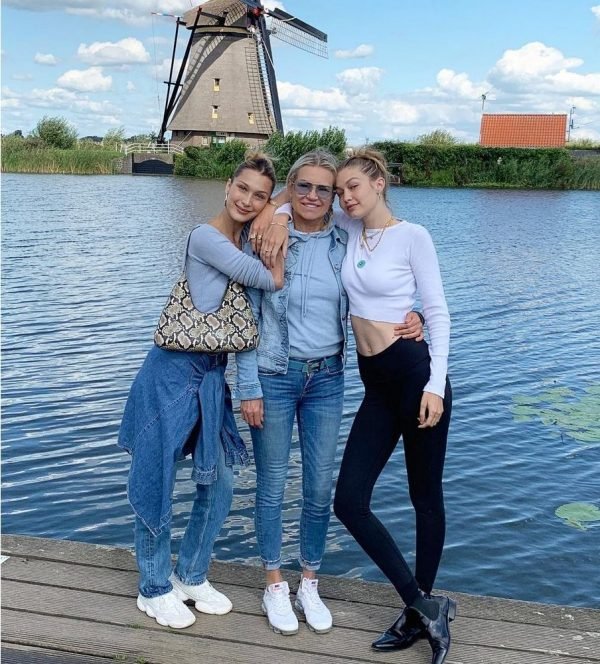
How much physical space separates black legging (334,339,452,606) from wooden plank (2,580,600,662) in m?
0.22

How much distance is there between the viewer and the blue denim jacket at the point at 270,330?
2.89 meters

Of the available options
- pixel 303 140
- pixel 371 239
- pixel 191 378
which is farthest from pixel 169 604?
pixel 303 140

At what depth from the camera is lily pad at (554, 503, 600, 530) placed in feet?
18.6

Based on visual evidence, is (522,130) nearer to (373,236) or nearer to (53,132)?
(53,132)

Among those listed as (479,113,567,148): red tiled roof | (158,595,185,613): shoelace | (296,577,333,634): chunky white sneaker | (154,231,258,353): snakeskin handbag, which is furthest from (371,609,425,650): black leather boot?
(479,113,567,148): red tiled roof

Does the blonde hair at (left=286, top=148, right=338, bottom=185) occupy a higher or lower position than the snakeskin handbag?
higher

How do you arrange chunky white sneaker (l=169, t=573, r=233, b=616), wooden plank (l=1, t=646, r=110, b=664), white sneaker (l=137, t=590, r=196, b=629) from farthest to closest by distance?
chunky white sneaker (l=169, t=573, r=233, b=616) < white sneaker (l=137, t=590, r=196, b=629) < wooden plank (l=1, t=646, r=110, b=664)

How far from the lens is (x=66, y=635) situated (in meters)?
2.80

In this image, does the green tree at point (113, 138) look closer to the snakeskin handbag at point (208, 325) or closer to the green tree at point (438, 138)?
the green tree at point (438, 138)

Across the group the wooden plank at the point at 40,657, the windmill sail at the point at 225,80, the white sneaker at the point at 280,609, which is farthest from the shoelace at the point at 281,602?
the windmill sail at the point at 225,80

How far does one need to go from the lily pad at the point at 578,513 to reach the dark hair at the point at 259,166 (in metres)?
3.70

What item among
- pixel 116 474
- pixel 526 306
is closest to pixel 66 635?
pixel 116 474

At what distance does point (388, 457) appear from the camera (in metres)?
2.88

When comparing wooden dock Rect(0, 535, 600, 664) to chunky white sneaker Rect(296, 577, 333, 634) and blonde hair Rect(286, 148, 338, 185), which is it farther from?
blonde hair Rect(286, 148, 338, 185)
